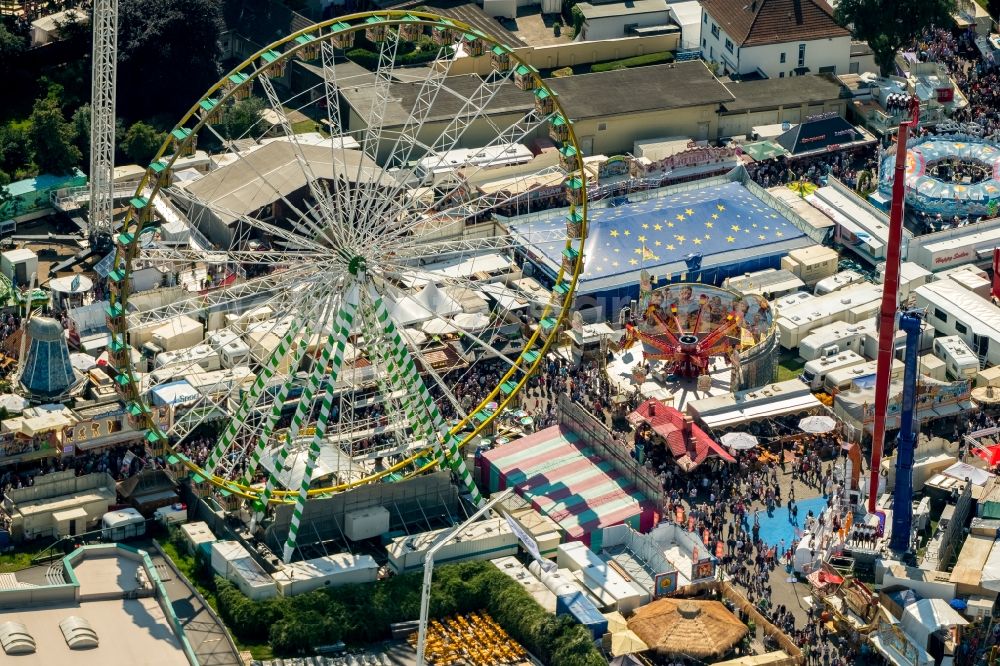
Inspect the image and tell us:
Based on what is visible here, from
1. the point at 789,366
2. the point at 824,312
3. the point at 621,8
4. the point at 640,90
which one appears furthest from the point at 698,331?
the point at 621,8

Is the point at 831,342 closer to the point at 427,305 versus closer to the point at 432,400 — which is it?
the point at 427,305

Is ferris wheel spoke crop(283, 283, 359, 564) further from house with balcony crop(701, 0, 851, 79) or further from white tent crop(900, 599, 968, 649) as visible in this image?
house with balcony crop(701, 0, 851, 79)

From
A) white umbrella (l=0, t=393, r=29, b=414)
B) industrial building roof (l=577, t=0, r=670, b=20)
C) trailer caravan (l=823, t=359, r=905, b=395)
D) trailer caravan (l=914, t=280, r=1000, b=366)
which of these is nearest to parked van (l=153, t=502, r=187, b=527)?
white umbrella (l=0, t=393, r=29, b=414)

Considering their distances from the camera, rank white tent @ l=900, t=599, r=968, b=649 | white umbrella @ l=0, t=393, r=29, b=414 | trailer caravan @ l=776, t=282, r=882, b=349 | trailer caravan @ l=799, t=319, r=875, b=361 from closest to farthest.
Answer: white tent @ l=900, t=599, r=968, b=649
white umbrella @ l=0, t=393, r=29, b=414
trailer caravan @ l=799, t=319, r=875, b=361
trailer caravan @ l=776, t=282, r=882, b=349

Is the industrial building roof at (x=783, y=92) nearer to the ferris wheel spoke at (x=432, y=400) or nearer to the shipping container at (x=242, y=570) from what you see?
the ferris wheel spoke at (x=432, y=400)

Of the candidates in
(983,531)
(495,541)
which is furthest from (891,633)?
(495,541)

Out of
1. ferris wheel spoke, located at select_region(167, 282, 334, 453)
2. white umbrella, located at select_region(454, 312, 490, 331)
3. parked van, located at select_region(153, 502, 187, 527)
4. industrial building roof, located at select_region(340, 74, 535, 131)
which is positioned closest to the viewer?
ferris wheel spoke, located at select_region(167, 282, 334, 453)
